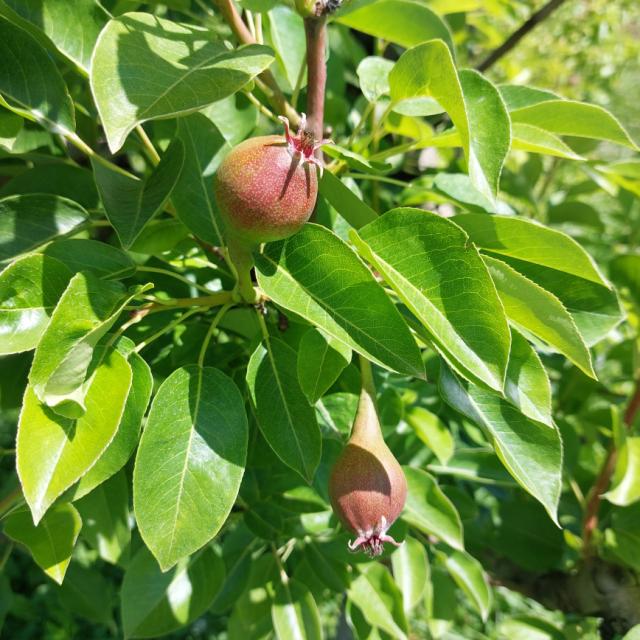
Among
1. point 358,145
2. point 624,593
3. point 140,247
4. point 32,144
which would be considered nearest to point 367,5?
point 358,145

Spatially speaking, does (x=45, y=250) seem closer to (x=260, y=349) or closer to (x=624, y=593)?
(x=260, y=349)

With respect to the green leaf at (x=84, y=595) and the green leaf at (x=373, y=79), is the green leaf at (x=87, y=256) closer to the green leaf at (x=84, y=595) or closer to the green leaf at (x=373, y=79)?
the green leaf at (x=373, y=79)

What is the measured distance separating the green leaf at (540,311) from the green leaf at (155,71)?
1.05 feet

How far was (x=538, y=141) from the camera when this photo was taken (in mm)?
799

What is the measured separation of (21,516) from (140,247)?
36 cm

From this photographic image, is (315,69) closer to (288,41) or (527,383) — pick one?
(288,41)

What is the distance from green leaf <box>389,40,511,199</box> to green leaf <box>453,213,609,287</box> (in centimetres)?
8

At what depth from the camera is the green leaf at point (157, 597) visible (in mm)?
1100

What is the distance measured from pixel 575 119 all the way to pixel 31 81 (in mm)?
658

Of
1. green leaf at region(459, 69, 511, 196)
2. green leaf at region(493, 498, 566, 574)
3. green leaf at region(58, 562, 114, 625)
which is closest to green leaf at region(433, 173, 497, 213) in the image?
green leaf at region(459, 69, 511, 196)

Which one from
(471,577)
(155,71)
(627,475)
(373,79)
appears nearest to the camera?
(155,71)

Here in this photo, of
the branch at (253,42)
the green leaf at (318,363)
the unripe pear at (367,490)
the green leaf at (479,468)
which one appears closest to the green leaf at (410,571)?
the green leaf at (479,468)

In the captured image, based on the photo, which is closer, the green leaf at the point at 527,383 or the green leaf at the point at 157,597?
the green leaf at the point at 527,383

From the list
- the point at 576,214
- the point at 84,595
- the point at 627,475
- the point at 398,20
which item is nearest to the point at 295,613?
the point at 84,595
